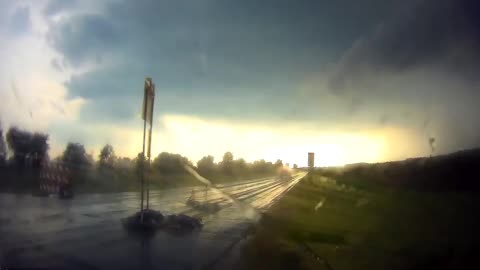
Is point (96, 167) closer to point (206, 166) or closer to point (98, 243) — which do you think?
point (206, 166)

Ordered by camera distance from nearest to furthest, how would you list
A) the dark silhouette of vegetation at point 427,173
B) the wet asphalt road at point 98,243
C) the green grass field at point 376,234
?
the wet asphalt road at point 98,243 < the green grass field at point 376,234 < the dark silhouette of vegetation at point 427,173

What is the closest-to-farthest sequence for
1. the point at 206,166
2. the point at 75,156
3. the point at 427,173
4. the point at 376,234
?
the point at 376,234 → the point at 427,173 → the point at 206,166 → the point at 75,156

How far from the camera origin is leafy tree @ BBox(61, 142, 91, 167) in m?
46.1

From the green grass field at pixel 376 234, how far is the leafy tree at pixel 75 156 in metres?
29.5

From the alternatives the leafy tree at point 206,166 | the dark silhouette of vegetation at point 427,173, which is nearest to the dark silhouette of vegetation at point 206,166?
the leafy tree at point 206,166

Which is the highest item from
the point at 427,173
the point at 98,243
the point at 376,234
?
the point at 427,173

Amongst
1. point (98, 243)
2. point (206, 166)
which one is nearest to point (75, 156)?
point (206, 166)

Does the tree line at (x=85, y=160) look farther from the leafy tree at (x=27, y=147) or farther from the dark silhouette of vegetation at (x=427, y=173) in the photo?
the dark silhouette of vegetation at (x=427, y=173)

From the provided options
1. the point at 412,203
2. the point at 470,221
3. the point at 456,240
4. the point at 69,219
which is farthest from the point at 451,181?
the point at 69,219

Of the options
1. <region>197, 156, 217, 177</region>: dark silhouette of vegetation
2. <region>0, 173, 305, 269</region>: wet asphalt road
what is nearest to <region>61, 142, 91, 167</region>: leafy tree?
<region>197, 156, 217, 177</region>: dark silhouette of vegetation

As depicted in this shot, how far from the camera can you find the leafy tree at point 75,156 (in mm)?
46094

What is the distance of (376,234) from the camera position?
15172 mm

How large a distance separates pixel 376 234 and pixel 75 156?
128 feet

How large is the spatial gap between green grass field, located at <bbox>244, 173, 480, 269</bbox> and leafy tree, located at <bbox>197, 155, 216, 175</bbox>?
497 inches
